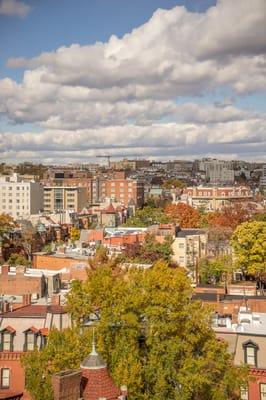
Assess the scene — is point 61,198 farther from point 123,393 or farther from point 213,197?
point 123,393

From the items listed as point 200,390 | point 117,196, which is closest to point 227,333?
point 200,390

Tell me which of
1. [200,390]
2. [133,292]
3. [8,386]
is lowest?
[8,386]

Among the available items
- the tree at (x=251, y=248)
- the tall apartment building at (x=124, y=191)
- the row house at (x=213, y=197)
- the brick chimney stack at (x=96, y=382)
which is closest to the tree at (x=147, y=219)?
the tree at (x=251, y=248)

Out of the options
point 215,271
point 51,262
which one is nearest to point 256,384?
point 215,271

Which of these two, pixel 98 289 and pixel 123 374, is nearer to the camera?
pixel 123 374

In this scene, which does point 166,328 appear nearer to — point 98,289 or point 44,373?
point 98,289
